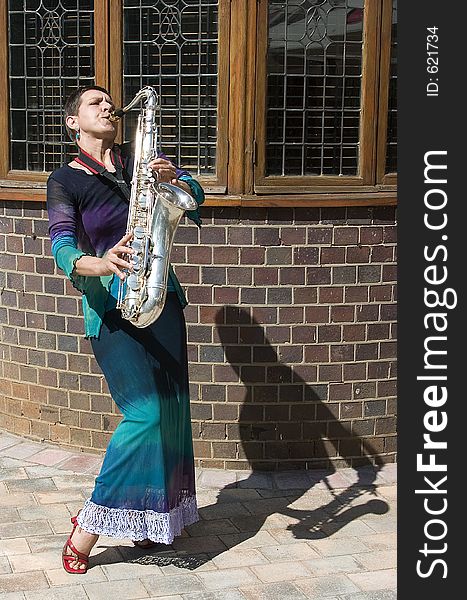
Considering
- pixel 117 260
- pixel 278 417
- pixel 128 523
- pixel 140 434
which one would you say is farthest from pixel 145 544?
pixel 117 260

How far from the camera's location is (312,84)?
19.0ft

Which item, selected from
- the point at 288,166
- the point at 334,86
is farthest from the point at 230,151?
the point at 334,86

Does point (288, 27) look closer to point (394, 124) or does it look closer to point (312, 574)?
point (394, 124)

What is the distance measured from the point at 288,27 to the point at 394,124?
868mm

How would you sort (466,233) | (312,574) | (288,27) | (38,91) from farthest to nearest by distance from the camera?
(38,91)
(288,27)
(312,574)
(466,233)

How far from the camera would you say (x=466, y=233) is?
420cm

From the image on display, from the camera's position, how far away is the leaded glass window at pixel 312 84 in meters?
5.71

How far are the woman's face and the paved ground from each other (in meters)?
2.01

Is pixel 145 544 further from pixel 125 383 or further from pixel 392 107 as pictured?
pixel 392 107

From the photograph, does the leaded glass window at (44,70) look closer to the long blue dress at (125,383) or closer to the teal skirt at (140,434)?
the long blue dress at (125,383)

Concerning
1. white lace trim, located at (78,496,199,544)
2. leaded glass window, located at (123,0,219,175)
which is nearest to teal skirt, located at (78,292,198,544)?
white lace trim, located at (78,496,199,544)

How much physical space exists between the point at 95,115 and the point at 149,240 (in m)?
0.68

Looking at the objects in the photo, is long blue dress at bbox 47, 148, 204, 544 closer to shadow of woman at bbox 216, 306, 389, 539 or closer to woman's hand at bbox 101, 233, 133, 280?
woman's hand at bbox 101, 233, 133, 280

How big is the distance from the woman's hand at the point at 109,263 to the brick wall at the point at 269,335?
5.43 feet
